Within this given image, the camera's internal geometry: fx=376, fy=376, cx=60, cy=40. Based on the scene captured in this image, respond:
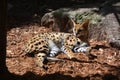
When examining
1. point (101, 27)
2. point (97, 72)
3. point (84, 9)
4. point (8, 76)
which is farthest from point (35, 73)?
point (84, 9)

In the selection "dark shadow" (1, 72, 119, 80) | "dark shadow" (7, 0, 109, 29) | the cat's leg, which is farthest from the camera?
"dark shadow" (7, 0, 109, 29)

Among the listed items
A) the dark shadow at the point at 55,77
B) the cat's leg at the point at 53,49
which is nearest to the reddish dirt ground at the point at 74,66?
the dark shadow at the point at 55,77

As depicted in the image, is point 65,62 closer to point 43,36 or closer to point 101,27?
point 43,36

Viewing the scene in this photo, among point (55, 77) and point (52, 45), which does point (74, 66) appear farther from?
point (52, 45)

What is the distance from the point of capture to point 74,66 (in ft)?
21.4

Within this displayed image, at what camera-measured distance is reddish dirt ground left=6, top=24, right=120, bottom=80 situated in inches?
236

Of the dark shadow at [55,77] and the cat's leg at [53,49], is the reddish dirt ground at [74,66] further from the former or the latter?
the cat's leg at [53,49]

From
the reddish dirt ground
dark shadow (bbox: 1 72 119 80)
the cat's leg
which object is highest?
the cat's leg

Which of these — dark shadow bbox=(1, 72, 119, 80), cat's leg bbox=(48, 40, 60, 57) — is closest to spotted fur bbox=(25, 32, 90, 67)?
cat's leg bbox=(48, 40, 60, 57)

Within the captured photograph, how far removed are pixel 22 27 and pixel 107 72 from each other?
3.73 metres

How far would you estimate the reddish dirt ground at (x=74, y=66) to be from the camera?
19.6ft

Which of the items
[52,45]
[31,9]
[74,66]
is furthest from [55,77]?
[31,9]

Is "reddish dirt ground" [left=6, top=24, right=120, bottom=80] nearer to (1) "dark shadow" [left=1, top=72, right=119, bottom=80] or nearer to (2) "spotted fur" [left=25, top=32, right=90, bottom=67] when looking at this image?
(1) "dark shadow" [left=1, top=72, right=119, bottom=80]

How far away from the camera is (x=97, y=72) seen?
20.3 feet
